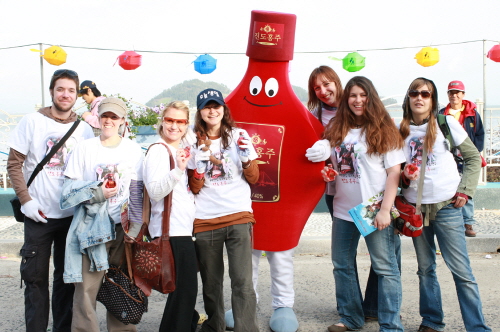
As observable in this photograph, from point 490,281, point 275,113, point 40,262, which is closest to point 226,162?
point 275,113


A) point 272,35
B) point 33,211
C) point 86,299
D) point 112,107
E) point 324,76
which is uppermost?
point 272,35

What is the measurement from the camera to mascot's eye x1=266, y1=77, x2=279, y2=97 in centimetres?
351

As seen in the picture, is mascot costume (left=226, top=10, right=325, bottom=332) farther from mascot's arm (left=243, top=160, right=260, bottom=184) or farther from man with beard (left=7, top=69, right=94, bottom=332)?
man with beard (left=7, top=69, right=94, bottom=332)

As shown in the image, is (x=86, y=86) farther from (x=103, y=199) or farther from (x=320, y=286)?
(x=320, y=286)

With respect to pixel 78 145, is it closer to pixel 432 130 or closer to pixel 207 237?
pixel 207 237

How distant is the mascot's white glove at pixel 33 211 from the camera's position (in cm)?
291

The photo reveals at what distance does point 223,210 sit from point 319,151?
0.76 meters

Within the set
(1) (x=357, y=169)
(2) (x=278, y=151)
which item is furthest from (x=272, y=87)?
(1) (x=357, y=169)

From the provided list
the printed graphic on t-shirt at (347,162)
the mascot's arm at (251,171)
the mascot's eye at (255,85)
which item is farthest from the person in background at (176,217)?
the printed graphic on t-shirt at (347,162)

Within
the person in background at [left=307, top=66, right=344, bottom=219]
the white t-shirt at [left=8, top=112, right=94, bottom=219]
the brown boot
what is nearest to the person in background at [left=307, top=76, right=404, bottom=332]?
the person in background at [left=307, top=66, right=344, bottom=219]

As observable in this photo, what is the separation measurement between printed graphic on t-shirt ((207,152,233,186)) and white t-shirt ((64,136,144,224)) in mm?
449

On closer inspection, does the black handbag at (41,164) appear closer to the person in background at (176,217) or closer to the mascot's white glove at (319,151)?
the person in background at (176,217)

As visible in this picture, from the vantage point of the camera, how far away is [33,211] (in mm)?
2904

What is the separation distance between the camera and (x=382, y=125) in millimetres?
3100
